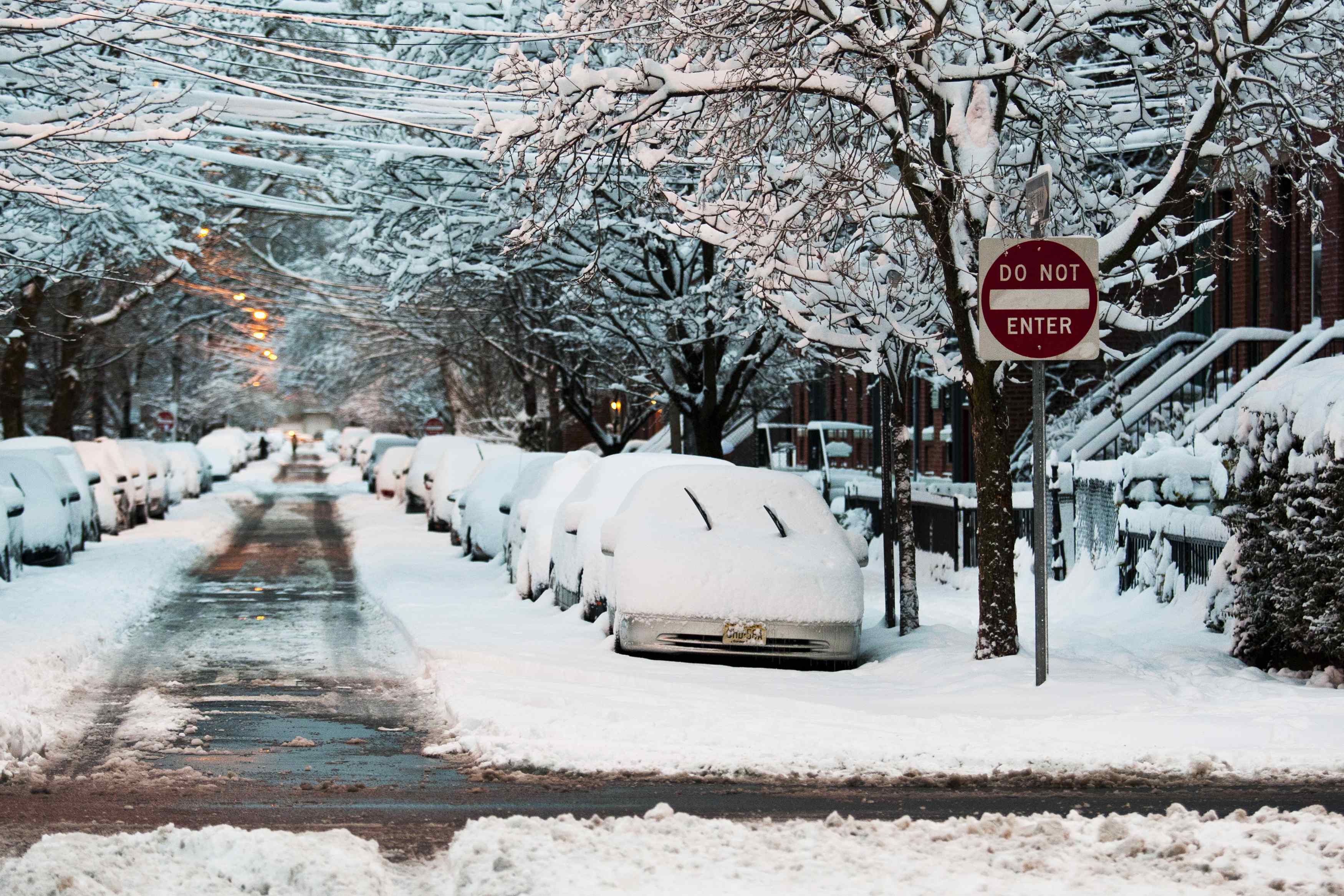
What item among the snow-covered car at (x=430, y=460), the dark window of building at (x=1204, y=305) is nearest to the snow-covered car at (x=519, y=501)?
the snow-covered car at (x=430, y=460)

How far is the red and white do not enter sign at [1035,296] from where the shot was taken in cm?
981

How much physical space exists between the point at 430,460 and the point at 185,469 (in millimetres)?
11019

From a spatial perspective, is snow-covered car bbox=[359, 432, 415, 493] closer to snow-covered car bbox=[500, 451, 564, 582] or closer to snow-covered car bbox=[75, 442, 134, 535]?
snow-covered car bbox=[75, 442, 134, 535]

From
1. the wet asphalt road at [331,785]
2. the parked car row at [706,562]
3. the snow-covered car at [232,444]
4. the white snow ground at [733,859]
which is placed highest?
the snow-covered car at [232,444]

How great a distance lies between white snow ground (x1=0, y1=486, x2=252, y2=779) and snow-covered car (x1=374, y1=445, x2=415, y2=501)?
1323 centimetres

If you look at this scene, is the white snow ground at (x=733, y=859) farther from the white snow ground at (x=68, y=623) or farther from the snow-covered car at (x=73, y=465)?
the snow-covered car at (x=73, y=465)

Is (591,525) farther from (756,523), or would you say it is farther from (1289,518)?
(1289,518)

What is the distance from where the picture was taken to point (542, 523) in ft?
53.8

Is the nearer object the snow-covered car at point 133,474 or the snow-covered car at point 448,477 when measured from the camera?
the snow-covered car at point 448,477

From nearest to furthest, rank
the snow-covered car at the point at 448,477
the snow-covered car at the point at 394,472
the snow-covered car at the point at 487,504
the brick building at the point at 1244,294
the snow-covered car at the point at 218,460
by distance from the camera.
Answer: the brick building at the point at 1244,294, the snow-covered car at the point at 487,504, the snow-covered car at the point at 448,477, the snow-covered car at the point at 394,472, the snow-covered car at the point at 218,460

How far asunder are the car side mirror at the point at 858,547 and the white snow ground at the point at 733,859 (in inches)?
222

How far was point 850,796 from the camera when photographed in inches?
298

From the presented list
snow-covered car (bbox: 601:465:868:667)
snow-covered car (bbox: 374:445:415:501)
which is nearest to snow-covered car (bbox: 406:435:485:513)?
snow-covered car (bbox: 374:445:415:501)

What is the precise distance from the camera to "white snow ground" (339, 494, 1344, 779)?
8273 millimetres
